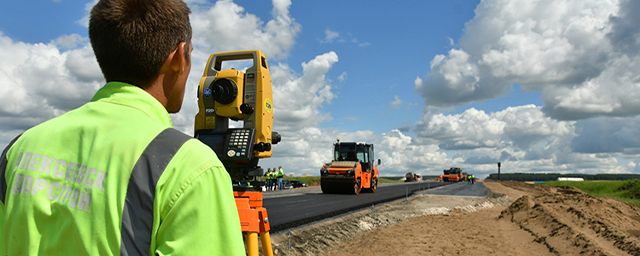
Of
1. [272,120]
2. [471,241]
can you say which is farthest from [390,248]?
[272,120]

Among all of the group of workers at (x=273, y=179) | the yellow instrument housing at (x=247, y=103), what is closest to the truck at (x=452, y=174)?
the group of workers at (x=273, y=179)

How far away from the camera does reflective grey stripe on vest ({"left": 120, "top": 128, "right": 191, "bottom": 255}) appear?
3.01 ft

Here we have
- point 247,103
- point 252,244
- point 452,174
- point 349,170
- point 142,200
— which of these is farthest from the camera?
point 452,174

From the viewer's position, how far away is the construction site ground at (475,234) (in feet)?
25.8

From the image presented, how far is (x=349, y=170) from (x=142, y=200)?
1930cm

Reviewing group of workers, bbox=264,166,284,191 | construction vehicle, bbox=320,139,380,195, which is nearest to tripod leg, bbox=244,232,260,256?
construction vehicle, bbox=320,139,380,195

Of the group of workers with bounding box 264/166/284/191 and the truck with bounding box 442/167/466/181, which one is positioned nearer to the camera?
the group of workers with bounding box 264/166/284/191

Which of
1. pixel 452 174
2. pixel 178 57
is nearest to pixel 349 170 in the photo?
pixel 178 57

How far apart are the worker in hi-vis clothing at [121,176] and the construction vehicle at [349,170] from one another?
755 inches

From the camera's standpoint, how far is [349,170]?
2003cm

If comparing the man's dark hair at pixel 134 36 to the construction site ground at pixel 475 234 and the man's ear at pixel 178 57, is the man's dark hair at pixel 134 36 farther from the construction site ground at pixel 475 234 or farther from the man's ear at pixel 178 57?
the construction site ground at pixel 475 234

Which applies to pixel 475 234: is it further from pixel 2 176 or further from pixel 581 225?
pixel 2 176

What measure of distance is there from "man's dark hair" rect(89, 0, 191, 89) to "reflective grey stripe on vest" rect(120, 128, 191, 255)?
1.01 ft

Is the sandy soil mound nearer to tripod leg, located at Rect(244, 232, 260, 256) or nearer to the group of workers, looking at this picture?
tripod leg, located at Rect(244, 232, 260, 256)
